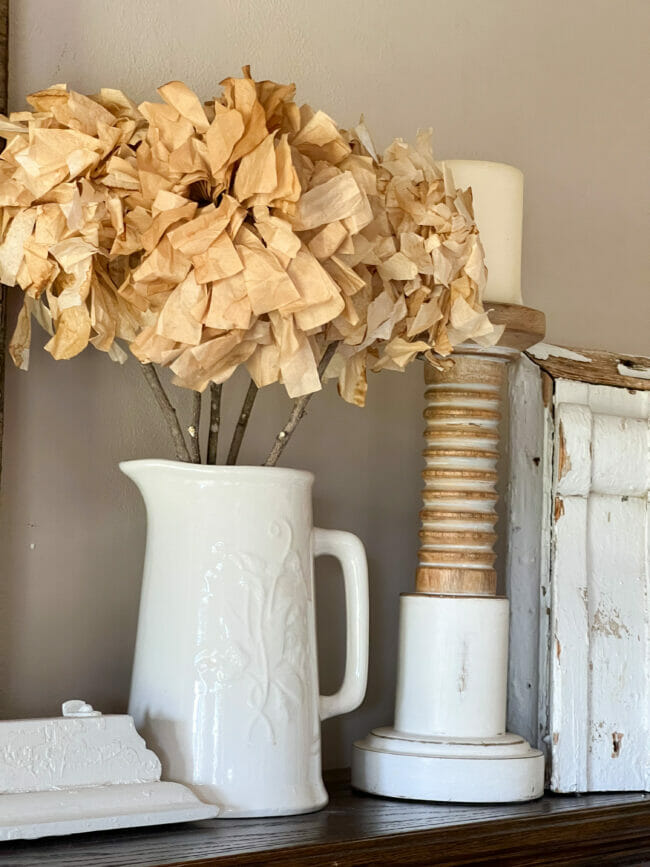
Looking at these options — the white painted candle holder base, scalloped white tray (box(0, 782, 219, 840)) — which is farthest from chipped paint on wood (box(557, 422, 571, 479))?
scalloped white tray (box(0, 782, 219, 840))

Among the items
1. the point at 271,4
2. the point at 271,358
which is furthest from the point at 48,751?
the point at 271,4

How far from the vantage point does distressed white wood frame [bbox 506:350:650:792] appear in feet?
2.96

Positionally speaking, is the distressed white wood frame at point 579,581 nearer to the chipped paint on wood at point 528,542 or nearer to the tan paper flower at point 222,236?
the chipped paint on wood at point 528,542

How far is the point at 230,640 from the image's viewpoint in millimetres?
736

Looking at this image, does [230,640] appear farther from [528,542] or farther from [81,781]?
[528,542]

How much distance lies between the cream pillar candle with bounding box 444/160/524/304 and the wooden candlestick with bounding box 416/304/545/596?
0.03 meters

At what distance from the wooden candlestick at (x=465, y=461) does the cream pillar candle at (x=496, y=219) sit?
0.09 ft

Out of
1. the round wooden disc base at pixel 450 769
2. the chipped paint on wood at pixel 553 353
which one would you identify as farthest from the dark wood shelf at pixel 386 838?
the chipped paint on wood at pixel 553 353

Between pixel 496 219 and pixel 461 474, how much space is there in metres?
0.20

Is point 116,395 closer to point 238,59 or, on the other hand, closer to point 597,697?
point 238,59

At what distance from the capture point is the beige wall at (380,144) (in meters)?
0.83

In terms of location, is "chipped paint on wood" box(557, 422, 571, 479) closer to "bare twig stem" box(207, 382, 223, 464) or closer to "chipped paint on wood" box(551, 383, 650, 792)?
"chipped paint on wood" box(551, 383, 650, 792)

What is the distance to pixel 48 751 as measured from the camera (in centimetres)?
67

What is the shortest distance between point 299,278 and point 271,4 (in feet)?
1.35
